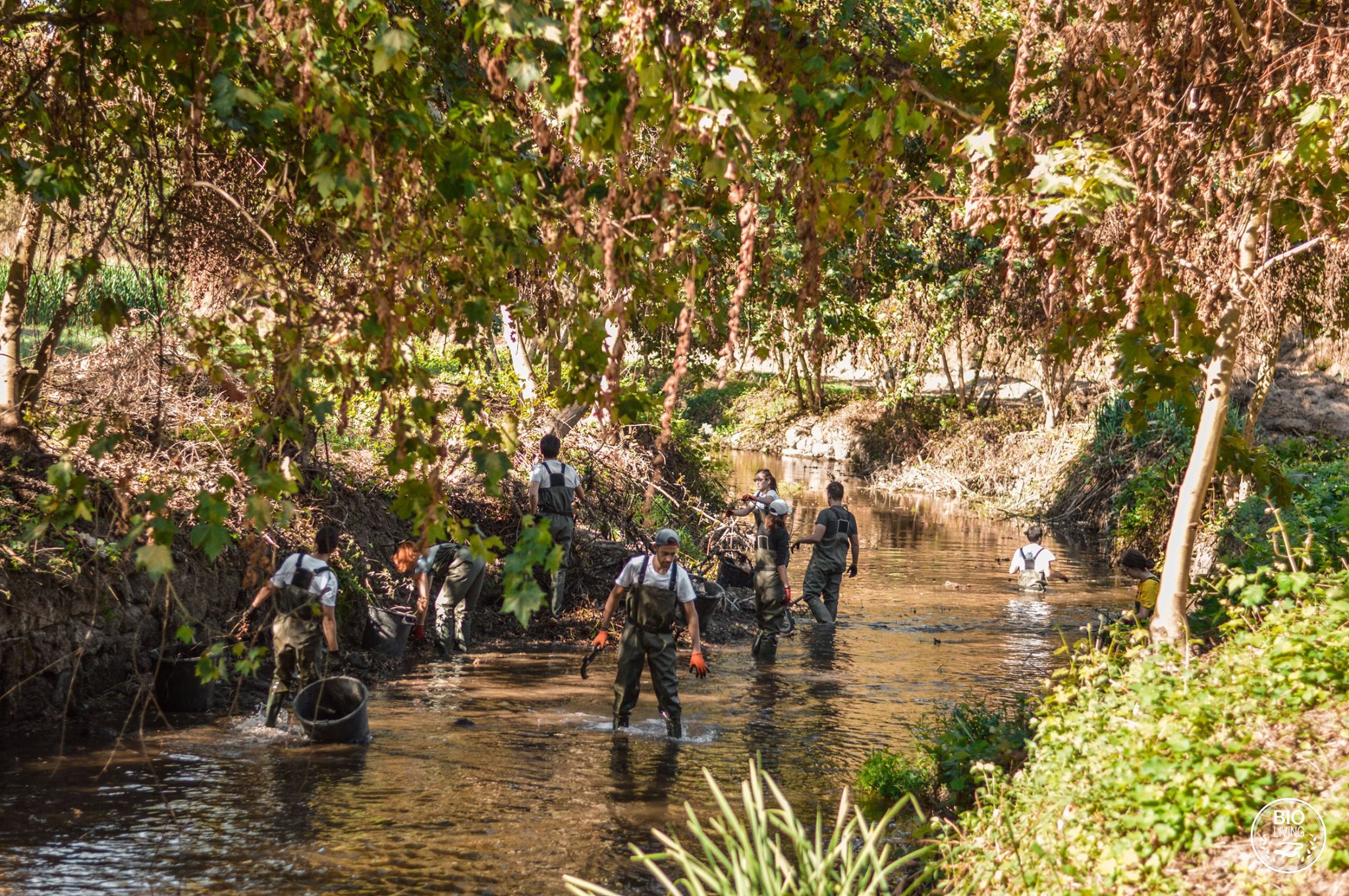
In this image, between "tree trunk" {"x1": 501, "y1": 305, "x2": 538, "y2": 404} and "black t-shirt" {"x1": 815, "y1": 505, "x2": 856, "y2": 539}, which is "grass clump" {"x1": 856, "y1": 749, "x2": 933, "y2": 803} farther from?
"black t-shirt" {"x1": 815, "y1": 505, "x2": 856, "y2": 539}

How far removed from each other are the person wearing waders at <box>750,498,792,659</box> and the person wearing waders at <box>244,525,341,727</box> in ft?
18.4

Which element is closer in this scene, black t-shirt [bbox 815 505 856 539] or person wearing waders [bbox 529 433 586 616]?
person wearing waders [bbox 529 433 586 616]

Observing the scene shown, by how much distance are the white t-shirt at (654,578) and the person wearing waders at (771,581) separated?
387 centimetres

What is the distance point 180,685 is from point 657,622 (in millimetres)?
4179

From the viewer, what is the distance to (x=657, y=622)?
416 inches

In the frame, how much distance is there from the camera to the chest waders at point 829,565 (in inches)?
620

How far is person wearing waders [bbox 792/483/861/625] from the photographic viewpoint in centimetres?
1573

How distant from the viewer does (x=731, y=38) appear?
18.6 feet

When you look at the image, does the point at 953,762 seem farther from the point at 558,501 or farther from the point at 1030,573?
the point at 1030,573

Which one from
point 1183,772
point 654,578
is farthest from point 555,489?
point 1183,772

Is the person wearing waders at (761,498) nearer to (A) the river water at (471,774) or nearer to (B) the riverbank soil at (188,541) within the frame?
(B) the riverbank soil at (188,541)

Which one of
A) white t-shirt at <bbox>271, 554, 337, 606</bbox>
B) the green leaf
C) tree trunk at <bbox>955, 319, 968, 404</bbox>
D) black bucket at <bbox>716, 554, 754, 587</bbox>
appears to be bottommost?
black bucket at <bbox>716, 554, 754, 587</bbox>

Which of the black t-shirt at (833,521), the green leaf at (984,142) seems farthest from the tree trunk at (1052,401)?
the green leaf at (984,142)

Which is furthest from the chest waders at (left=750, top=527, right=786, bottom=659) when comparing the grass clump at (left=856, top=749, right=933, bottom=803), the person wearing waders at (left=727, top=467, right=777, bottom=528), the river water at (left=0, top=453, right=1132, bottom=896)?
the grass clump at (left=856, top=749, right=933, bottom=803)
